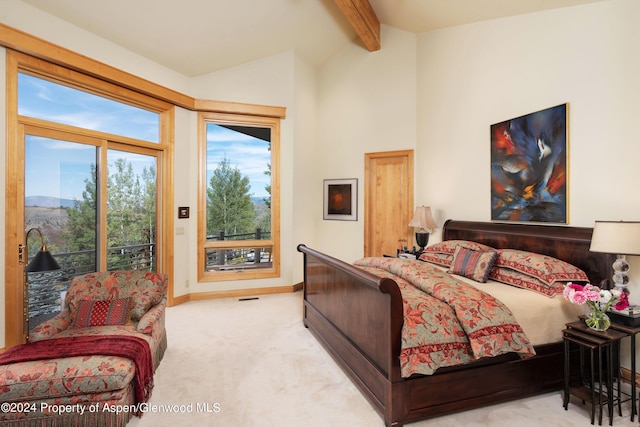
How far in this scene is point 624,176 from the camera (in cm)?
249

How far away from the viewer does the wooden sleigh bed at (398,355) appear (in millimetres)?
1963

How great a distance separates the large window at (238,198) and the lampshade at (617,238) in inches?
158

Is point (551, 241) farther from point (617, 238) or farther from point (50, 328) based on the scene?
point (50, 328)

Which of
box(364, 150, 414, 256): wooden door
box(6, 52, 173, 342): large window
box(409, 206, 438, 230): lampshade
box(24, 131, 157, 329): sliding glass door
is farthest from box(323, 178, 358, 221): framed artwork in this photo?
box(24, 131, 157, 329): sliding glass door

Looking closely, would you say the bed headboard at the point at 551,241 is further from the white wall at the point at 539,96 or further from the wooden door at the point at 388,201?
the wooden door at the point at 388,201

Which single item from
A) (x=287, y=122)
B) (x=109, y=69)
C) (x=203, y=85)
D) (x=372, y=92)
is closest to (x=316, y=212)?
(x=287, y=122)

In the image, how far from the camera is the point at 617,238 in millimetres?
2146

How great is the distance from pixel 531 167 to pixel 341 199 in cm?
295

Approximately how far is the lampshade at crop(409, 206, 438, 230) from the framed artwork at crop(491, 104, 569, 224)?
83 cm

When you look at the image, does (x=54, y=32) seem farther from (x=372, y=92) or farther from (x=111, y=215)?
(x=372, y=92)

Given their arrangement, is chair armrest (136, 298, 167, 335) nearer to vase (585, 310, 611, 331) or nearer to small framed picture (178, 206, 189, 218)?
small framed picture (178, 206, 189, 218)

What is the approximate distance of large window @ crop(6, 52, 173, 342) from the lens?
309cm

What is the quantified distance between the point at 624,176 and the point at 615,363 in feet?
4.54

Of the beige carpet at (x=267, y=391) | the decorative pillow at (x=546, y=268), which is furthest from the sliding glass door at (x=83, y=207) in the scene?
the decorative pillow at (x=546, y=268)
